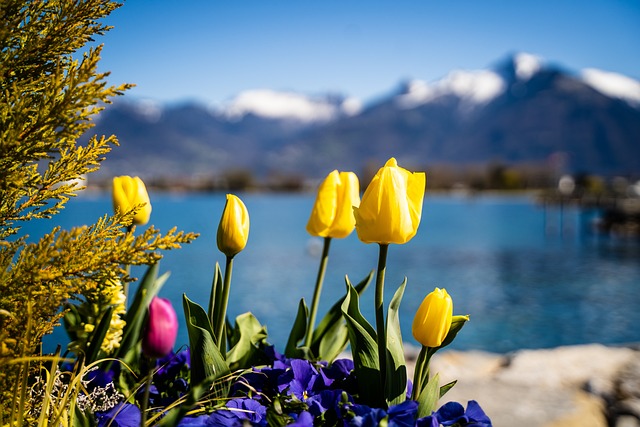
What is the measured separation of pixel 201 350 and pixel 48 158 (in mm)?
669

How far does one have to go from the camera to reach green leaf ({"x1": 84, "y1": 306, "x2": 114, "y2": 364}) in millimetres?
1867

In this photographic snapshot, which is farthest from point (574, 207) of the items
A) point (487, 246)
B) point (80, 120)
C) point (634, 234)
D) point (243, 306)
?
point (80, 120)

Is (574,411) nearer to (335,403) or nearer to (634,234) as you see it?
(335,403)

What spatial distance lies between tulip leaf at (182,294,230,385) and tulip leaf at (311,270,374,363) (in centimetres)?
61

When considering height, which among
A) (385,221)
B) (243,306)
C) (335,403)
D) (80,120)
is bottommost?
(243,306)

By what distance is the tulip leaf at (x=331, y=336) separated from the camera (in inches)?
88.2

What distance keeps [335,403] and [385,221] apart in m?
0.52

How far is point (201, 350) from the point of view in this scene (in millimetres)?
1666

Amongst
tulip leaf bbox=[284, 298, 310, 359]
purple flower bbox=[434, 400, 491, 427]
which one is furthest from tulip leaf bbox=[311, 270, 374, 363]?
purple flower bbox=[434, 400, 491, 427]

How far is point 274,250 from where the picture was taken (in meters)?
26.2

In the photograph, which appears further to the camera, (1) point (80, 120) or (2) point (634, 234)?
(2) point (634, 234)

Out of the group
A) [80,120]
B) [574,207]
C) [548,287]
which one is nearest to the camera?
[80,120]

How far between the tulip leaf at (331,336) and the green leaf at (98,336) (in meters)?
0.79

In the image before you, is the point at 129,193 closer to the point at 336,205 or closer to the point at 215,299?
the point at 215,299
